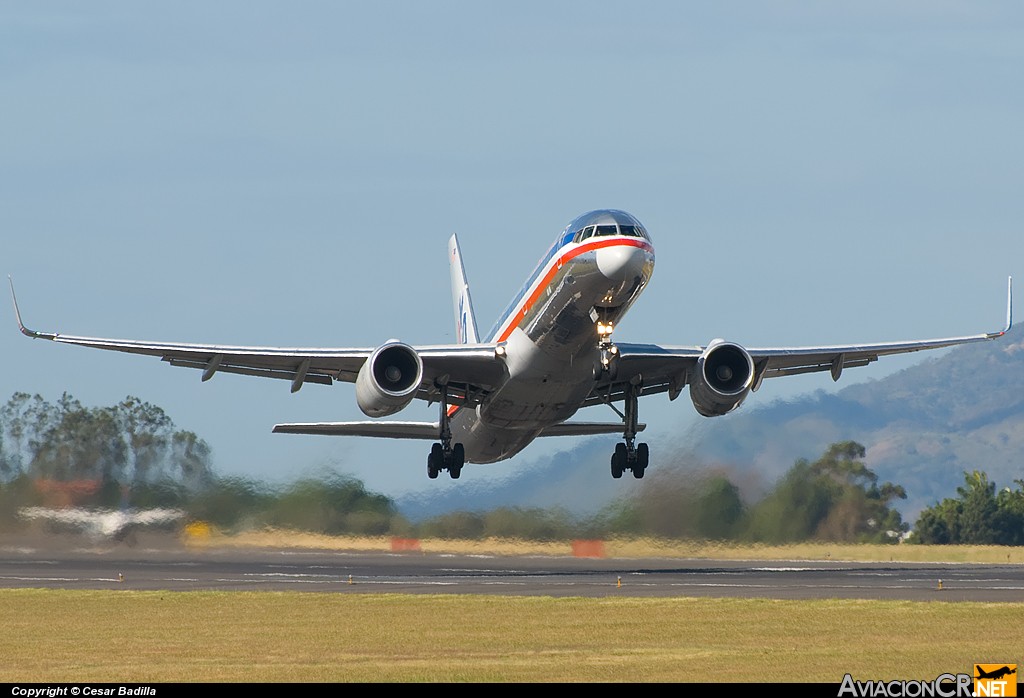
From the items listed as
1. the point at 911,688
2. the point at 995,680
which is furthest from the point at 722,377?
the point at 911,688

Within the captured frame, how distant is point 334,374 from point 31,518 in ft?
44.3

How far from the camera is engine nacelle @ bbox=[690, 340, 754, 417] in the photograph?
3644cm

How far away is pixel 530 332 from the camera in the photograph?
3484cm

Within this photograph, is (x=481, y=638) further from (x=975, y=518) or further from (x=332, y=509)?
(x=975, y=518)

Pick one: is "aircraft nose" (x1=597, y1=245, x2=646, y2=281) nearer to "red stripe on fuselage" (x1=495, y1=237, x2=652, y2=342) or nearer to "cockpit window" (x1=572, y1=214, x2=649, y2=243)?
"red stripe on fuselage" (x1=495, y1=237, x2=652, y2=342)

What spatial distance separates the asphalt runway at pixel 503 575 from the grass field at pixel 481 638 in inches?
104

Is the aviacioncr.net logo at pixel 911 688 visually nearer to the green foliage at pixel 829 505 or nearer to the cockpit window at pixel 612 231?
the cockpit window at pixel 612 231

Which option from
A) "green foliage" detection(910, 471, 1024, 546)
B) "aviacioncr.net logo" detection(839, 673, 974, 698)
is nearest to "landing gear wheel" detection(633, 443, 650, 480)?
"green foliage" detection(910, 471, 1024, 546)

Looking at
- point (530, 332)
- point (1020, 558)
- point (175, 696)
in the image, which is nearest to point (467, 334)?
point (530, 332)

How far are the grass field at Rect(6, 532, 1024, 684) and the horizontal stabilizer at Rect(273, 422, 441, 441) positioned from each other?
8.03 metres

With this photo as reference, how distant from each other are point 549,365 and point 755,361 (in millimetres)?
7278

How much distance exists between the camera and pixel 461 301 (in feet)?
168

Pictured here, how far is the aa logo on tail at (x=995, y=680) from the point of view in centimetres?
1778

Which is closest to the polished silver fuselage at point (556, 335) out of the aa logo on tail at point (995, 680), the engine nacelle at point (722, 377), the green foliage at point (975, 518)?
the engine nacelle at point (722, 377)
